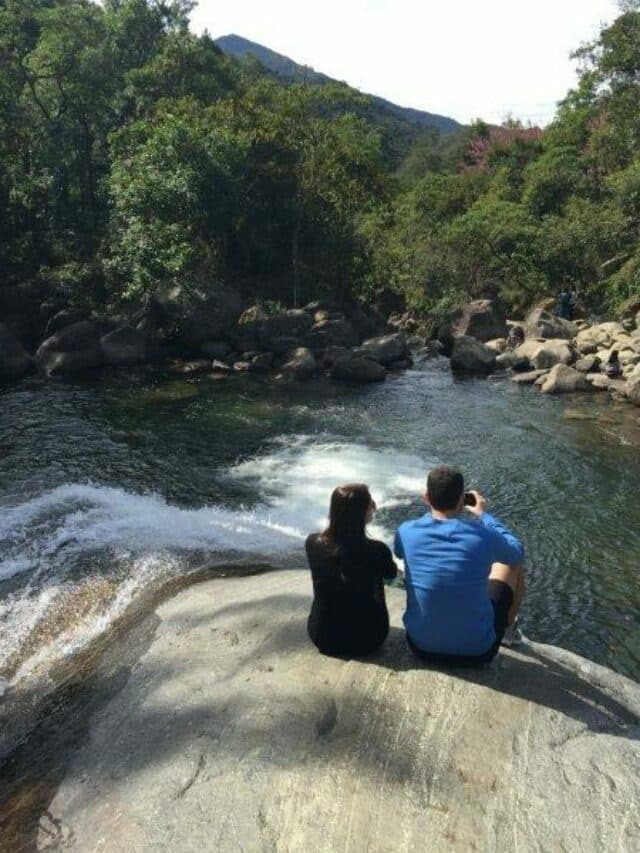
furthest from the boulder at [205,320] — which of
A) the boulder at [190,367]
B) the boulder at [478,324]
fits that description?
the boulder at [478,324]

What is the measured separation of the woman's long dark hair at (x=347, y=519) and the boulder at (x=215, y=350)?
Answer: 60.3 feet

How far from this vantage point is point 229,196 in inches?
944

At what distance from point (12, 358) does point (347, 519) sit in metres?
18.7

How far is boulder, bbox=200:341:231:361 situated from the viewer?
22.5 metres

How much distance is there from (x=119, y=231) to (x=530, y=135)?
34.5m

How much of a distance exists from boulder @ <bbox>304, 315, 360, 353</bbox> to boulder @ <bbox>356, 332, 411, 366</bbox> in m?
1.05

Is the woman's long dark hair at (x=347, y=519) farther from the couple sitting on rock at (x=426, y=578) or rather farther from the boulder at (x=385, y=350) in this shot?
the boulder at (x=385, y=350)

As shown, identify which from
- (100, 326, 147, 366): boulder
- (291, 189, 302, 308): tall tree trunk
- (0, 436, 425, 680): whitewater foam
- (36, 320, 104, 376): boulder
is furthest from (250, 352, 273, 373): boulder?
(0, 436, 425, 680): whitewater foam

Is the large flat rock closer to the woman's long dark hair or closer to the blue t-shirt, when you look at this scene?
the blue t-shirt

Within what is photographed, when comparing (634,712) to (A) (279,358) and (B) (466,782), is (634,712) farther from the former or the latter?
(A) (279,358)

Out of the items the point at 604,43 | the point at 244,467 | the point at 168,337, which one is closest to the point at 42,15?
the point at 168,337

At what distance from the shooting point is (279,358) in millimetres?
22438

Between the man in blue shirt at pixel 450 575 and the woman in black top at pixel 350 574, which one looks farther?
the woman in black top at pixel 350 574

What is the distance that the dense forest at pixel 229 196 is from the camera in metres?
22.9
